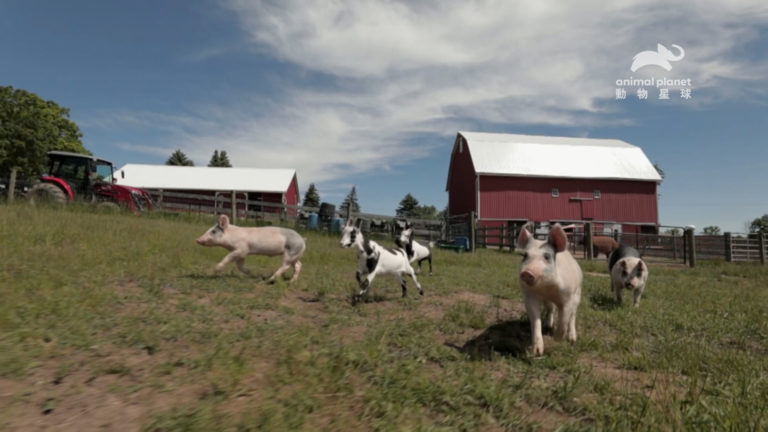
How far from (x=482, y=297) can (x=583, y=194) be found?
2810 centimetres

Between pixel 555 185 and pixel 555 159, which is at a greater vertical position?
pixel 555 159

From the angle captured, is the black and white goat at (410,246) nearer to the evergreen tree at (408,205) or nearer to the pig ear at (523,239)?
the pig ear at (523,239)

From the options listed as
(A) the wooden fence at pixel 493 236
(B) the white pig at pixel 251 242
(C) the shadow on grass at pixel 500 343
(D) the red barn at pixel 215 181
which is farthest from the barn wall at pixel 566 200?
(C) the shadow on grass at pixel 500 343

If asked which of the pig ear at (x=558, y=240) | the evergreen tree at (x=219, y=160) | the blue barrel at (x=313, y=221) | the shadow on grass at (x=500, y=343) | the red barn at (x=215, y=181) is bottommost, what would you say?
the shadow on grass at (x=500, y=343)

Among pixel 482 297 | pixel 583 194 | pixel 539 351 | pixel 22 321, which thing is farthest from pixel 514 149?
pixel 22 321

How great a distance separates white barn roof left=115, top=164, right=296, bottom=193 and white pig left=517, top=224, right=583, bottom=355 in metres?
35.2

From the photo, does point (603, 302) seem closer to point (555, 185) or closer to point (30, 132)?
point (555, 185)

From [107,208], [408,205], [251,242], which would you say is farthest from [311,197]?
[251,242]

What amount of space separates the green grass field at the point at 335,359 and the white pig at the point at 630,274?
288 mm

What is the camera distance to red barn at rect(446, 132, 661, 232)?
2992cm

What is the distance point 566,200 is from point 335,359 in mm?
31189

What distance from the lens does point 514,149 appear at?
32.7 m

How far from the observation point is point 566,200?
3072cm

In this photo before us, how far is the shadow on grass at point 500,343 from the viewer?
12.9 ft
